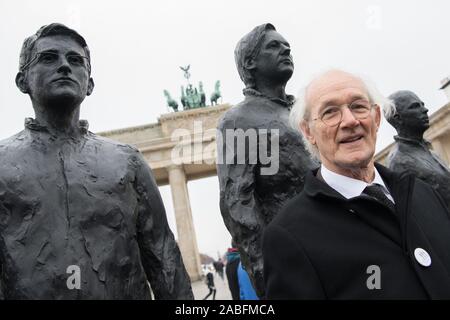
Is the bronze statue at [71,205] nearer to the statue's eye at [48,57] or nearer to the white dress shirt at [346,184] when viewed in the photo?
the statue's eye at [48,57]

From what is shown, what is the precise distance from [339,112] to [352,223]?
525 millimetres

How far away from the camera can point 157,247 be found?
8.81ft

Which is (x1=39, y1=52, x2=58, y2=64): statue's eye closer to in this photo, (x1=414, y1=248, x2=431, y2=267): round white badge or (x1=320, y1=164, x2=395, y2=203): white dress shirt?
(x1=320, y1=164, x2=395, y2=203): white dress shirt

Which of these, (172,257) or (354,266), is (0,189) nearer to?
→ (172,257)

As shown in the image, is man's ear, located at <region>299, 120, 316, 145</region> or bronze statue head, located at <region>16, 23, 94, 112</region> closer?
man's ear, located at <region>299, 120, 316, 145</region>

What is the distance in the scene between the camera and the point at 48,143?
261cm

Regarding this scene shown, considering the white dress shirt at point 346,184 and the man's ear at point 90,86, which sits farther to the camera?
the man's ear at point 90,86

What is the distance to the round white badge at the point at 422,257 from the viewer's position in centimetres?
165

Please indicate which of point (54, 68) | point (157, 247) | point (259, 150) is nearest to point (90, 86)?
point (54, 68)

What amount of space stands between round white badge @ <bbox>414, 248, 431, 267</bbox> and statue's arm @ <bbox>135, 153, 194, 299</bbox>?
141cm

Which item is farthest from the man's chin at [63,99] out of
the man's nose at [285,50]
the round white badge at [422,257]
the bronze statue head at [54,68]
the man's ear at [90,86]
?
the round white badge at [422,257]

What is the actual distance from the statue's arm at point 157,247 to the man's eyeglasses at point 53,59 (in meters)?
0.72

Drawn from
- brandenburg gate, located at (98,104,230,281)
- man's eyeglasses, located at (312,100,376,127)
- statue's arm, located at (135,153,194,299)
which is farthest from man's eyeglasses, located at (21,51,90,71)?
brandenburg gate, located at (98,104,230,281)

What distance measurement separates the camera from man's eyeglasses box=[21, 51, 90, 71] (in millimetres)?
2600
